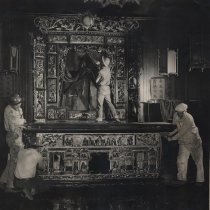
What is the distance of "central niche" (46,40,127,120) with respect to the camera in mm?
7052

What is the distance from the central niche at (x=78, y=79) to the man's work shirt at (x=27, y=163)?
1102 millimetres

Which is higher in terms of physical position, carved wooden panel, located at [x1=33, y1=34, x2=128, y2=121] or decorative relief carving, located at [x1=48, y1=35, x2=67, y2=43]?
decorative relief carving, located at [x1=48, y1=35, x2=67, y2=43]

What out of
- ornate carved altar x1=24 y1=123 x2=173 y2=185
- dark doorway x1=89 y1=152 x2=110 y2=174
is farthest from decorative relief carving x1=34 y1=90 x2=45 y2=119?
dark doorway x1=89 y1=152 x2=110 y2=174

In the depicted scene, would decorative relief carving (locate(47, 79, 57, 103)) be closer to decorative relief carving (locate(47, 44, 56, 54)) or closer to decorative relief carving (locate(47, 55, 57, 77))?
decorative relief carving (locate(47, 55, 57, 77))

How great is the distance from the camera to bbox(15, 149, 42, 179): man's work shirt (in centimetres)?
591

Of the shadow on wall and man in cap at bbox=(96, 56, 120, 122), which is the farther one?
man in cap at bbox=(96, 56, 120, 122)

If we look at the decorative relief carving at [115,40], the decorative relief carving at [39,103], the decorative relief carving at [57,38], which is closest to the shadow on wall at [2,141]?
the decorative relief carving at [39,103]

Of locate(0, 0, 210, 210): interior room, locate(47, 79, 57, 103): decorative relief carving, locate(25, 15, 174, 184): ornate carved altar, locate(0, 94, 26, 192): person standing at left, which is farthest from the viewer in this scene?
locate(47, 79, 57, 103): decorative relief carving

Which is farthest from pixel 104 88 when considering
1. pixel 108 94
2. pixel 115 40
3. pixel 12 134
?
pixel 12 134

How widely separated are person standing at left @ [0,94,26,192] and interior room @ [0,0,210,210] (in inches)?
1.6

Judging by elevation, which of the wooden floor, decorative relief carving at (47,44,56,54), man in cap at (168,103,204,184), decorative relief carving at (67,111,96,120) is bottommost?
the wooden floor

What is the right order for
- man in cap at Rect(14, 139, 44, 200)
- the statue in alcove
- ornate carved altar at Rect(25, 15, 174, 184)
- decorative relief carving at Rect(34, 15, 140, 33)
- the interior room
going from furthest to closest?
the statue in alcove < decorative relief carving at Rect(34, 15, 140, 33) < ornate carved altar at Rect(25, 15, 174, 184) < the interior room < man in cap at Rect(14, 139, 44, 200)

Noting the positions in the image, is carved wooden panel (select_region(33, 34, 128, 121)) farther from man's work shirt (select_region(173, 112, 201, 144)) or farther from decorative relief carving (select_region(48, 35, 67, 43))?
man's work shirt (select_region(173, 112, 201, 144))

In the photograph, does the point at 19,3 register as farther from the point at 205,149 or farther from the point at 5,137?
the point at 205,149
